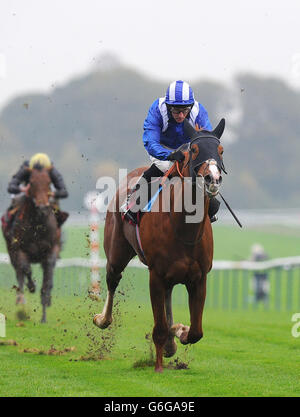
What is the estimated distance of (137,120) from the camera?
3484cm

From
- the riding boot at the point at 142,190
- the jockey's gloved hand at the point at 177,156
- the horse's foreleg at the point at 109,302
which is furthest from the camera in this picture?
the horse's foreleg at the point at 109,302

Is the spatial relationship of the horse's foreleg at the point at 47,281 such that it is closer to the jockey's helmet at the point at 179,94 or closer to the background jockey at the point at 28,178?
the background jockey at the point at 28,178

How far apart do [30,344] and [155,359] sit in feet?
6.17

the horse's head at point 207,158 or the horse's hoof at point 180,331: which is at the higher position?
the horse's head at point 207,158

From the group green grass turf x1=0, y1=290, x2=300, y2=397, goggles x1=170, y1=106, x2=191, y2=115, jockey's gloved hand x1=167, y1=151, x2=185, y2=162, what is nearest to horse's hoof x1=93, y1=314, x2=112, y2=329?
green grass turf x1=0, y1=290, x2=300, y2=397

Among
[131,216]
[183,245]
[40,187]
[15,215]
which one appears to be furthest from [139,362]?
[15,215]

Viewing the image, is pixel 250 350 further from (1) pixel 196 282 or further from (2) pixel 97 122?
(2) pixel 97 122

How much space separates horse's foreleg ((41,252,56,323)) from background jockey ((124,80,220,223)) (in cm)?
362

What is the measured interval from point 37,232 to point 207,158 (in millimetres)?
5179

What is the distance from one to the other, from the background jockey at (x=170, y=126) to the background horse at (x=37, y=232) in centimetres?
347

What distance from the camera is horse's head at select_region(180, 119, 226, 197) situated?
5.68m

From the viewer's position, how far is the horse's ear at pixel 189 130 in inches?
241

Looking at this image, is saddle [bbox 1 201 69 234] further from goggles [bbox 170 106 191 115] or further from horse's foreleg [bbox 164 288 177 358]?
goggles [bbox 170 106 191 115]

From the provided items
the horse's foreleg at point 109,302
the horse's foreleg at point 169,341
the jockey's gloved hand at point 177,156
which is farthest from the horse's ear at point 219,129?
the horse's foreleg at point 109,302
